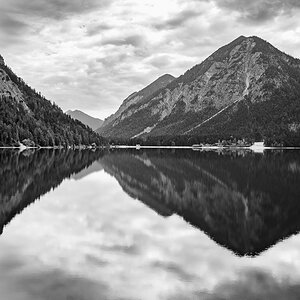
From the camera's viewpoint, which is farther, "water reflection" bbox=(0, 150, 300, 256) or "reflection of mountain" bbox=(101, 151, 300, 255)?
"water reflection" bbox=(0, 150, 300, 256)

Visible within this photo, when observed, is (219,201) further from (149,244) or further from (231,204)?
(149,244)

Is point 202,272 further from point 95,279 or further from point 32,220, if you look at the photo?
point 32,220

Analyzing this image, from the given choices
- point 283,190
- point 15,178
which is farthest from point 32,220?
point 283,190

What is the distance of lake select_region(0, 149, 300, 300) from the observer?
1566 centimetres

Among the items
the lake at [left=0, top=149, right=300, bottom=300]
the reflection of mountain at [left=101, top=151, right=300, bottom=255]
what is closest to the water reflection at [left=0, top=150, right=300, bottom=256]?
the reflection of mountain at [left=101, top=151, right=300, bottom=255]

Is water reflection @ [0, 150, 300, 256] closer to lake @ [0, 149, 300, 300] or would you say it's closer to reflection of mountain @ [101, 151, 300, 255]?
reflection of mountain @ [101, 151, 300, 255]

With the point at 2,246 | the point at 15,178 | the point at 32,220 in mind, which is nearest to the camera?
the point at 2,246

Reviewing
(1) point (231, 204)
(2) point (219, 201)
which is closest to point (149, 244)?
(1) point (231, 204)

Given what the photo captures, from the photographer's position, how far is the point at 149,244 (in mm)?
22172

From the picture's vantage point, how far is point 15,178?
4959 centimetres

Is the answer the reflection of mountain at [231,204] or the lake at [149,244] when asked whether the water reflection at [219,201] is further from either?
the lake at [149,244]

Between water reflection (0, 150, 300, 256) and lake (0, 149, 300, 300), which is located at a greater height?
water reflection (0, 150, 300, 256)

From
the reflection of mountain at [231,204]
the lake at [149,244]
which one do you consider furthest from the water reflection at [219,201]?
the lake at [149,244]

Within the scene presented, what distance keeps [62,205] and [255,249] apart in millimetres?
18631
